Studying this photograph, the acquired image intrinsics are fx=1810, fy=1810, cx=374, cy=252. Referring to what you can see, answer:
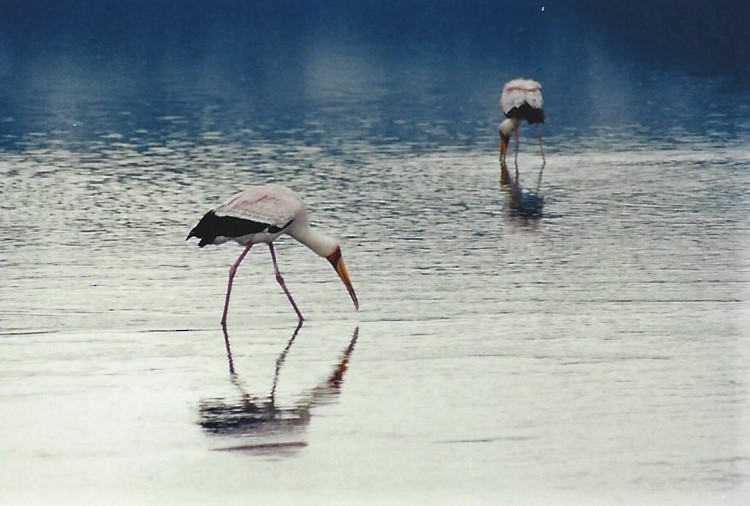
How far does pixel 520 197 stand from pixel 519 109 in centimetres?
438

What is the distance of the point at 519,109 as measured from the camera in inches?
916

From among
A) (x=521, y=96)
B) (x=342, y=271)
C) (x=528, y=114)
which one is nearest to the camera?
(x=342, y=271)

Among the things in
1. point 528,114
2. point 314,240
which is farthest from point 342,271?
point 528,114

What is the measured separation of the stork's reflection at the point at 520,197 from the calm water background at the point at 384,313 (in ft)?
0.52

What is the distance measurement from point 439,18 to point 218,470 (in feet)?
166

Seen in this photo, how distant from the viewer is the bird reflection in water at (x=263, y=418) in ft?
30.1

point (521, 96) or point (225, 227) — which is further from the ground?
point (225, 227)

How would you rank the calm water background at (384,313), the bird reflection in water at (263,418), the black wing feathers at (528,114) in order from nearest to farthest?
the calm water background at (384,313) < the bird reflection in water at (263,418) < the black wing feathers at (528,114)

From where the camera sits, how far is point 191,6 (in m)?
65.2

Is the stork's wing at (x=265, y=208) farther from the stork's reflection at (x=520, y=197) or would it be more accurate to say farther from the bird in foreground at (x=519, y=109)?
the bird in foreground at (x=519, y=109)

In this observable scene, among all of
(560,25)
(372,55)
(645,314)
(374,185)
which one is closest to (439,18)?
(560,25)

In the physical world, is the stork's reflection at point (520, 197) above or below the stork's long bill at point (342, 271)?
below

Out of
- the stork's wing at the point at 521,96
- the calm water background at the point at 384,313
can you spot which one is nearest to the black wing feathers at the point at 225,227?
the calm water background at the point at 384,313

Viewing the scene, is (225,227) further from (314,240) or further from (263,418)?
(263,418)
